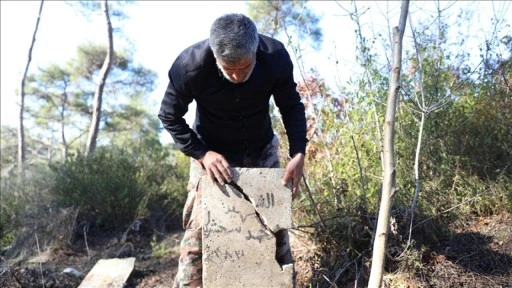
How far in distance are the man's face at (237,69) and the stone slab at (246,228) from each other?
0.53 meters

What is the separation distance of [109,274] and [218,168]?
2741 mm

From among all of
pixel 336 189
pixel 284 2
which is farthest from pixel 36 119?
pixel 336 189

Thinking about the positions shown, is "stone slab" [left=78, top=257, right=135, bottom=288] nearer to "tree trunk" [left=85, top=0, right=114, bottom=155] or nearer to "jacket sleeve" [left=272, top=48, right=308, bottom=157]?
"jacket sleeve" [left=272, top=48, right=308, bottom=157]

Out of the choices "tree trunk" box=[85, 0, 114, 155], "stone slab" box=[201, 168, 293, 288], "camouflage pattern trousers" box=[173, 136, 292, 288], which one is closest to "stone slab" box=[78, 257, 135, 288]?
"camouflage pattern trousers" box=[173, 136, 292, 288]

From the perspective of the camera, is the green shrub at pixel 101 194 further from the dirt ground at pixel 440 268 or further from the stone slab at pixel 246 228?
the stone slab at pixel 246 228

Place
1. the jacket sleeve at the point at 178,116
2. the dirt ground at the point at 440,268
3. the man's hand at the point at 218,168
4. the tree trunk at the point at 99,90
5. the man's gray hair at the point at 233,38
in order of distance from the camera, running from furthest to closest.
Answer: the tree trunk at the point at 99,90
the dirt ground at the point at 440,268
the jacket sleeve at the point at 178,116
the man's hand at the point at 218,168
the man's gray hair at the point at 233,38

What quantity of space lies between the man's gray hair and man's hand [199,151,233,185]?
0.59 meters

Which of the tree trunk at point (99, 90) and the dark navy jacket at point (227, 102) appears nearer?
the dark navy jacket at point (227, 102)

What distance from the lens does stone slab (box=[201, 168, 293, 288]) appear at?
2.97m

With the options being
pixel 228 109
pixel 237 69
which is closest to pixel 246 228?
pixel 228 109

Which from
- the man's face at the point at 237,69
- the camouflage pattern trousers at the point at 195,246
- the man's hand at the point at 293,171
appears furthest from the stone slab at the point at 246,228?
the man's face at the point at 237,69

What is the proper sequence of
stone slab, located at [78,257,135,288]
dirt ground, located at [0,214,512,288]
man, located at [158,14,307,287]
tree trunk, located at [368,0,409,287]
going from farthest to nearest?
stone slab, located at [78,257,135,288], dirt ground, located at [0,214,512,288], man, located at [158,14,307,287], tree trunk, located at [368,0,409,287]

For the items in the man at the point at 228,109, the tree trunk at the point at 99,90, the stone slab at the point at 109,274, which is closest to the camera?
the man at the point at 228,109

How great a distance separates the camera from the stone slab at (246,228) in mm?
2967
